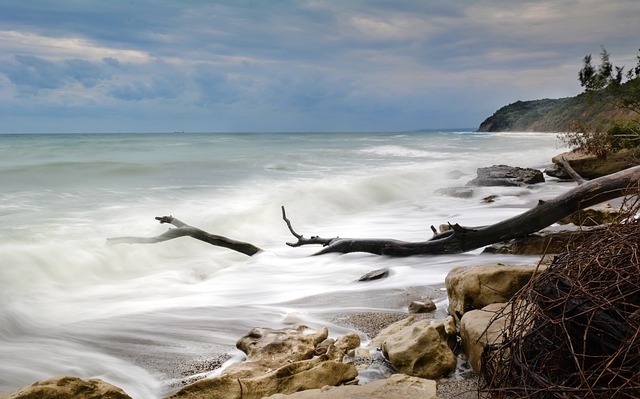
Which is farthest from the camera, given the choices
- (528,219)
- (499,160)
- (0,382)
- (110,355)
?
(499,160)

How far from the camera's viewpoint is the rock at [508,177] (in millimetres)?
15867

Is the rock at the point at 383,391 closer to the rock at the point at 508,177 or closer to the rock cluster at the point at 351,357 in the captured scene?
the rock cluster at the point at 351,357

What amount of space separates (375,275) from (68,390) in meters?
3.94

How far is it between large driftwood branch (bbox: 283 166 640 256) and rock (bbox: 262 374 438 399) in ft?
12.4

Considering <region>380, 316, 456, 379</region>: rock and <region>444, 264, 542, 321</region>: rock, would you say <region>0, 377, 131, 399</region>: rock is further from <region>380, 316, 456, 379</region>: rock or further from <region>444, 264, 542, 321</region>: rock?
<region>444, 264, 542, 321</region>: rock

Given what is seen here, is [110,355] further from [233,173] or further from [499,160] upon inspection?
[499,160]

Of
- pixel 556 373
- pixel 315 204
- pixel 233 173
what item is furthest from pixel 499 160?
pixel 556 373

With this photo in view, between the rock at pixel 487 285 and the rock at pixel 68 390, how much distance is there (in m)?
2.54

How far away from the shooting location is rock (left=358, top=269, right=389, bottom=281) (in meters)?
6.57

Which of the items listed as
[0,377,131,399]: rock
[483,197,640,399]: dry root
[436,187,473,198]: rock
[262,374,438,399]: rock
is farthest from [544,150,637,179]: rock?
[0,377,131,399]: rock

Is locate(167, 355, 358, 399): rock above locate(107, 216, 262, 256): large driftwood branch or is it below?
below

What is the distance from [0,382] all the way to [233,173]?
19315 mm

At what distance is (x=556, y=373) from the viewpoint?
223cm

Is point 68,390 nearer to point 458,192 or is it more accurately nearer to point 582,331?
point 582,331
